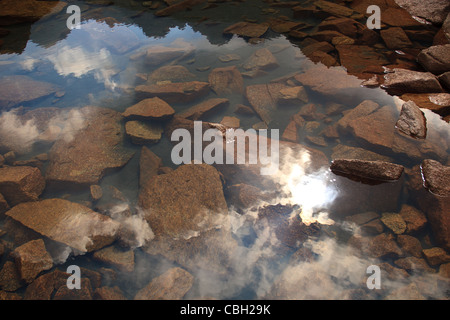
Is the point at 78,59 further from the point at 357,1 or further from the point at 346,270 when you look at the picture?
the point at 357,1

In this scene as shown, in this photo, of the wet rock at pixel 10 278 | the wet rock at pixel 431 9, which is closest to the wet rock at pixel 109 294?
the wet rock at pixel 10 278

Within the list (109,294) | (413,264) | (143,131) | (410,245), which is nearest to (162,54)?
(143,131)

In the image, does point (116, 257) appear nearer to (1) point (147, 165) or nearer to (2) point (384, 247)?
(1) point (147, 165)

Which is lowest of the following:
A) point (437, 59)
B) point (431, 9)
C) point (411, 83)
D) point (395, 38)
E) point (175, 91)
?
point (175, 91)

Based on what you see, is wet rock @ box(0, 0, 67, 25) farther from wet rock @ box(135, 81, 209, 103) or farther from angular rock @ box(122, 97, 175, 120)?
angular rock @ box(122, 97, 175, 120)

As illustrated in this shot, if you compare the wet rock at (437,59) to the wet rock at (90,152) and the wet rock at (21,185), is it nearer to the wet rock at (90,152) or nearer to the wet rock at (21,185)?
the wet rock at (90,152)

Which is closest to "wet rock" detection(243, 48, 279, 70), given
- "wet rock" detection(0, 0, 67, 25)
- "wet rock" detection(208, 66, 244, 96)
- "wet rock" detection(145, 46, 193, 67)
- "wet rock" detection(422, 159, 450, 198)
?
"wet rock" detection(208, 66, 244, 96)
